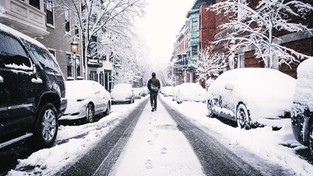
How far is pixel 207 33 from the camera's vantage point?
3650cm

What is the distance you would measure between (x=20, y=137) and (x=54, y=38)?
14.9 meters

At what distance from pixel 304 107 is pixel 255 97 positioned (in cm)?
217

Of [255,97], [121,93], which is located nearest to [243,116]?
[255,97]

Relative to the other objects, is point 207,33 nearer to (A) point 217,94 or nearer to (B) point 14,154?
(A) point 217,94

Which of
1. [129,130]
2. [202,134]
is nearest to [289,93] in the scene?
[202,134]

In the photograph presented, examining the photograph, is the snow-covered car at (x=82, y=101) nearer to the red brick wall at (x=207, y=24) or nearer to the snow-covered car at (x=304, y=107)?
the snow-covered car at (x=304, y=107)

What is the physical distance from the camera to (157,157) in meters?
4.71

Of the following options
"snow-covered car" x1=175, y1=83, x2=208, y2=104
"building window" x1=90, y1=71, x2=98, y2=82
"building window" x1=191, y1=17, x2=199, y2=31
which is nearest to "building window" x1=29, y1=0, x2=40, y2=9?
"snow-covered car" x1=175, y1=83, x2=208, y2=104

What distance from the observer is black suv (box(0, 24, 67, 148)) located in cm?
421

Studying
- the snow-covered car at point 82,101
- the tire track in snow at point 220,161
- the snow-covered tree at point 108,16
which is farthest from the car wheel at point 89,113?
the snow-covered tree at point 108,16

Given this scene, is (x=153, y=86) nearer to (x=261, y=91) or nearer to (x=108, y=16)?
(x=261, y=91)

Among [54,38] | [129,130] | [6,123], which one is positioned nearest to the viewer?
[6,123]

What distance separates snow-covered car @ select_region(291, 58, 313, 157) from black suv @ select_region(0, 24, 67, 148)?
4596 millimetres

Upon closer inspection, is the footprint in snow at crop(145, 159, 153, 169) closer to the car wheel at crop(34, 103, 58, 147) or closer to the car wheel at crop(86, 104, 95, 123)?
the car wheel at crop(34, 103, 58, 147)
